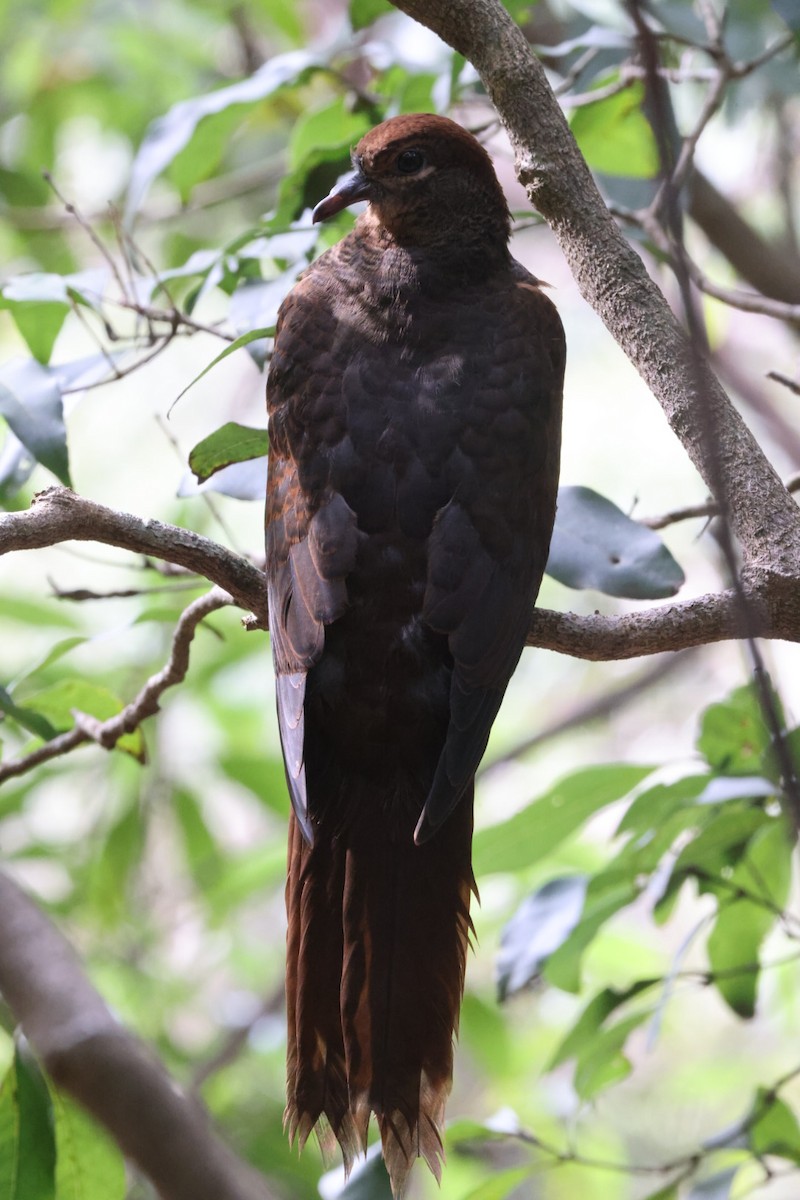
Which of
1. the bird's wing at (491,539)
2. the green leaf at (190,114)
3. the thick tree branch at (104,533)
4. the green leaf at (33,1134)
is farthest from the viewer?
the green leaf at (190,114)

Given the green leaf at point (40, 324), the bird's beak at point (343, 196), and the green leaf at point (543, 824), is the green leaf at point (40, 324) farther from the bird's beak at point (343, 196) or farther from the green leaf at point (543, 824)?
the green leaf at point (543, 824)

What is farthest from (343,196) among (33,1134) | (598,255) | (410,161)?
(33,1134)

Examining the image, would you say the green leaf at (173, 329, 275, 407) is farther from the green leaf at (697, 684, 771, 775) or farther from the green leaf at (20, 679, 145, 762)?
the green leaf at (697, 684, 771, 775)

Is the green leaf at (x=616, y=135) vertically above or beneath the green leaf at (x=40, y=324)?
above

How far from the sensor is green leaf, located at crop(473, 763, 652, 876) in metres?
2.48

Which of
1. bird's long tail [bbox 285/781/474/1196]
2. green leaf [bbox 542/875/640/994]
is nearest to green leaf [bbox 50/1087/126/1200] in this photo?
bird's long tail [bbox 285/781/474/1196]

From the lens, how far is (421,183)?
2.51 meters

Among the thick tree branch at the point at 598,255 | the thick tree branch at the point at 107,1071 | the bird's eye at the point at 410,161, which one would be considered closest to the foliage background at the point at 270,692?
the bird's eye at the point at 410,161

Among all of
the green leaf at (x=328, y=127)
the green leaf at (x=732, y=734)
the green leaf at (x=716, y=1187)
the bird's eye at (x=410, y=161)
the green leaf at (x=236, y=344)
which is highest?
the green leaf at (x=328, y=127)

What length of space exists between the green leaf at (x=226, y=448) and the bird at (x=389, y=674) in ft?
0.25

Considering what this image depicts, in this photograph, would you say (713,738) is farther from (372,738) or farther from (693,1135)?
(693,1135)

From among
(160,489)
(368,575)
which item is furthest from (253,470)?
(160,489)

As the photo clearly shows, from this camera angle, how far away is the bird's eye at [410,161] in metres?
2.50

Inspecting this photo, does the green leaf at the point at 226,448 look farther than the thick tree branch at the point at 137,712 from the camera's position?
Yes
